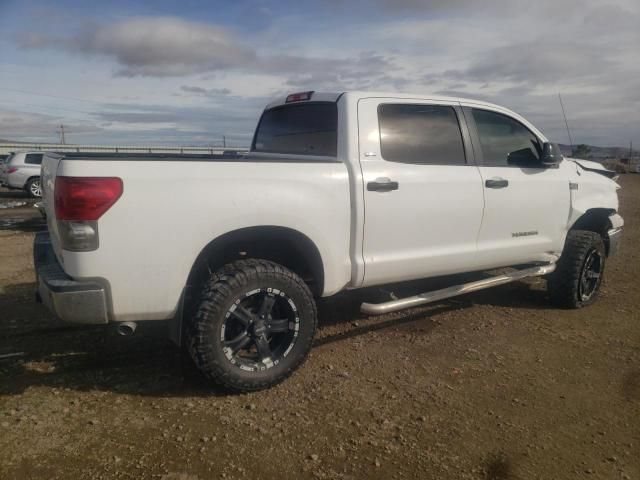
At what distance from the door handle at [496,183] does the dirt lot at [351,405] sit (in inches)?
50.5

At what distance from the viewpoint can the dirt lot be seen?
268 centimetres

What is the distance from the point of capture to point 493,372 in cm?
379

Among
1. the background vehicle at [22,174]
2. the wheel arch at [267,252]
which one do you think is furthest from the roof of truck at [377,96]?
the background vehicle at [22,174]

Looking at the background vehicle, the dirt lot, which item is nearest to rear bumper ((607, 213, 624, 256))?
the dirt lot

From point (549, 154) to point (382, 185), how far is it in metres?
1.88

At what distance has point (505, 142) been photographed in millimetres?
4656

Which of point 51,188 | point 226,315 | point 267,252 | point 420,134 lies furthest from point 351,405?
point 51,188

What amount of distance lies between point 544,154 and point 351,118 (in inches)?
78.1

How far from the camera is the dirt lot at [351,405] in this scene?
2.68 m

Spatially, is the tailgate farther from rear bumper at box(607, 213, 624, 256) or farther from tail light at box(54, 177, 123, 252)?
rear bumper at box(607, 213, 624, 256)

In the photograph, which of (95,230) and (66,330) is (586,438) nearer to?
(95,230)

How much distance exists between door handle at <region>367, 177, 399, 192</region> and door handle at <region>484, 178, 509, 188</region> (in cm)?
101

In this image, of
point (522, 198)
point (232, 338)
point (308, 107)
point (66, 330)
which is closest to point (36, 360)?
point (66, 330)

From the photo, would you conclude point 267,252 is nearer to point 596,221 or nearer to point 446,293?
point 446,293
